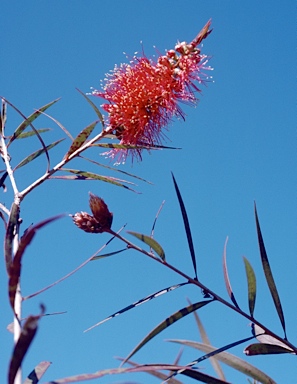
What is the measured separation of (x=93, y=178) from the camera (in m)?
1.25

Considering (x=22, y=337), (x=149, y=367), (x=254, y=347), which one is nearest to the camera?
(x=22, y=337)

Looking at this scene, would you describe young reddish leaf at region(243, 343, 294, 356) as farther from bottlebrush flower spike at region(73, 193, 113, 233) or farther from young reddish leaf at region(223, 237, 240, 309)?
bottlebrush flower spike at region(73, 193, 113, 233)

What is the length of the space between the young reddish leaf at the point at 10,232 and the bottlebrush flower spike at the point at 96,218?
11 centimetres

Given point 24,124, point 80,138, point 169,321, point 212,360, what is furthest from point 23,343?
point 24,124

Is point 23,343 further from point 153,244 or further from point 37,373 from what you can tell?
point 153,244

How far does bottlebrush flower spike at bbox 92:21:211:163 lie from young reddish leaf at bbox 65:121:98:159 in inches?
4.1

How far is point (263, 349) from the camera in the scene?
0.80 m

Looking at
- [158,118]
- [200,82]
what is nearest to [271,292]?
[158,118]

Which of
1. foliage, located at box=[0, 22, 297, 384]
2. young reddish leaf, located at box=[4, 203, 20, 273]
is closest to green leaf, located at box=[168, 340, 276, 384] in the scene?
foliage, located at box=[0, 22, 297, 384]

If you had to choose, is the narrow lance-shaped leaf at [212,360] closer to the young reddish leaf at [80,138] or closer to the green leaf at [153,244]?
the green leaf at [153,244]

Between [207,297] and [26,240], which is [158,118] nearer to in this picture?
[207,297]

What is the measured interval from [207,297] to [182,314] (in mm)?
62

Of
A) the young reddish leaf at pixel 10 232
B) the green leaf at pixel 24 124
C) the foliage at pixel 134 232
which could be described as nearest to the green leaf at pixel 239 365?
the foliage at pixel 134 232

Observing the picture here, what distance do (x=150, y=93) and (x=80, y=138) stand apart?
10.4 inches
